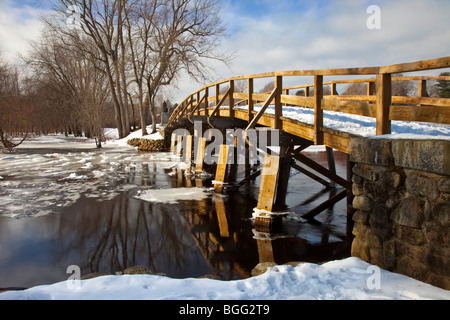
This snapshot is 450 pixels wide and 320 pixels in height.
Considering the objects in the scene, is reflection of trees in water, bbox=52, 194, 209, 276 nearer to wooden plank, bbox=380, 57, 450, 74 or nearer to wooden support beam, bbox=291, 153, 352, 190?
wooden support beam, bbox=291, 153, 352, 190

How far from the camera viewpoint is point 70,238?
251 inches

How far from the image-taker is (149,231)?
6.86 meters

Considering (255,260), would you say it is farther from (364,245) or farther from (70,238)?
(70,238)

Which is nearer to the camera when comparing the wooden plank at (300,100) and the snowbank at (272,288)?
the snowbank at (272,288)

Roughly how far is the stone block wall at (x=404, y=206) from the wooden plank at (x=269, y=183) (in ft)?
9.42

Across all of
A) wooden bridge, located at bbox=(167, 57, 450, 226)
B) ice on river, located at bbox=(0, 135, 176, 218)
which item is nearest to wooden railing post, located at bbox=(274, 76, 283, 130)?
wooden bridge, located at bbox=(167, 57, 450, 226)

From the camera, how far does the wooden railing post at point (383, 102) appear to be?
12.8ft

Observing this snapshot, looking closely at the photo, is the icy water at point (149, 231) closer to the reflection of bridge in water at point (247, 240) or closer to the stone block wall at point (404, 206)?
the reflection of bridge in water at point (247, 240)

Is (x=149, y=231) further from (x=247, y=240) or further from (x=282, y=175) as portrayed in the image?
(x=282, y=175)

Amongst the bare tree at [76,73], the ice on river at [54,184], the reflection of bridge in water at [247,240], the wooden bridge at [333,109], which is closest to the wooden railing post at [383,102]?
the wooden bridge at [333,109]

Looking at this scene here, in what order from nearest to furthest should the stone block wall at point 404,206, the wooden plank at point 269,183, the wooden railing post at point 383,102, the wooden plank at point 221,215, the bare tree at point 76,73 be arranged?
the stone block wall at point 404,206, the wooden railing post at point 383,102, the wooden plank at point 221,215, the wooden plank at point 269,183, the bare tree at point 76,73

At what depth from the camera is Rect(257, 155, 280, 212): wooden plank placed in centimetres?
693

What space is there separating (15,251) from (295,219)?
Answer: 5263 millimetres

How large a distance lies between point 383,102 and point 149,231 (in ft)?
15.7
